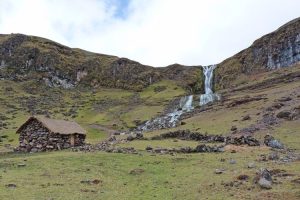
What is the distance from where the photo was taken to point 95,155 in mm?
43594

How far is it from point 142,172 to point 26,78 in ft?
486

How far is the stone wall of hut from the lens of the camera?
53844mm

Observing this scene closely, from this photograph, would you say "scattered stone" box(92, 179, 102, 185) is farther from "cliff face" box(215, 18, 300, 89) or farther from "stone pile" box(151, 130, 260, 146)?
"cliff face" box(215, 18, 300, 89)

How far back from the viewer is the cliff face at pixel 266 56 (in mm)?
144625

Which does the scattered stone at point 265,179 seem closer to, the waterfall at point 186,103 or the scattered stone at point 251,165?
the scattered stone at point 251,165

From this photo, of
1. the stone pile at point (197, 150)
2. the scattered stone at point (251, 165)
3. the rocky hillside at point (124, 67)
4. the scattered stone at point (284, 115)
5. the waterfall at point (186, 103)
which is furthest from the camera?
the rocky hillside at point (124, 67)

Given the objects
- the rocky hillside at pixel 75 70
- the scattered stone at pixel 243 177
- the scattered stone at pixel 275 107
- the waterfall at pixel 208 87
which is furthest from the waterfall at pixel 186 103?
the scattered stone at pixel 243 177

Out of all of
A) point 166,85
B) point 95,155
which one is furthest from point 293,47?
point 95,155

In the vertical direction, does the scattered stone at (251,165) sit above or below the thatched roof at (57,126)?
below

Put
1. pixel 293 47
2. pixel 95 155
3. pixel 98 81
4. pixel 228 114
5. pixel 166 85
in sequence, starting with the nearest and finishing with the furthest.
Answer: pixel 95 155, pixel 228 114, pixel 293 47, pixel 166 85, pixel 98 81

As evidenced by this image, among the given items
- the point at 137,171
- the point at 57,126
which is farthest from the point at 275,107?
the point at 137,171

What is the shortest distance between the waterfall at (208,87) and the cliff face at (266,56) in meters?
2.75

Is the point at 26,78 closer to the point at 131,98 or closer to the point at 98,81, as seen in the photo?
the point at 98,81

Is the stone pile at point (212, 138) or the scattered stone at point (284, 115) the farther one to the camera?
the scattered stone at point (284, 115)
